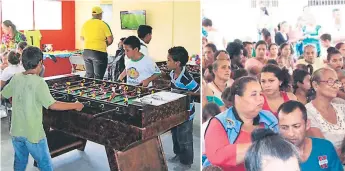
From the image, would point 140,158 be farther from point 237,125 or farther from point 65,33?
point 65,33

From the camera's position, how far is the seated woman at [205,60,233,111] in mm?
2070

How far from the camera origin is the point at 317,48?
186 cm

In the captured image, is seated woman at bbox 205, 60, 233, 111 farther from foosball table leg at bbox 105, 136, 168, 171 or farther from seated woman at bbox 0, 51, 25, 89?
seated woman at bbox 0, 51, 25, 89

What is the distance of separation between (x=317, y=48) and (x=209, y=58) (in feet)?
1.85

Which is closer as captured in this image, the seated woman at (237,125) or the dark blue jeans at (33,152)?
the seated woman at (237,125)

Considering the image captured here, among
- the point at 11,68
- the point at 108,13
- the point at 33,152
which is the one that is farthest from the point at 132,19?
the point at 33,152

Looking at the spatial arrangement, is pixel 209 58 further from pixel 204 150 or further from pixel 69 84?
pixel 69 84

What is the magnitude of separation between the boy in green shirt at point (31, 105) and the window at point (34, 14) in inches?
219

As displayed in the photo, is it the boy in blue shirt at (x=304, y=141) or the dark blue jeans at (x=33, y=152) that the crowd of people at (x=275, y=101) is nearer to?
the boy in blue shirt at (x=304, y=141)

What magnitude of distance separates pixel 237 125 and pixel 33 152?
5.43 ft

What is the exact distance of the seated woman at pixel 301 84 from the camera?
1.91m

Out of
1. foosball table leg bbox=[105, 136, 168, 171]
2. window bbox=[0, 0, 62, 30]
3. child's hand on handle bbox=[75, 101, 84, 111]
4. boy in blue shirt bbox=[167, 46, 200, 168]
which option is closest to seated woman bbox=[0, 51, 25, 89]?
child's hand on handle bbox=[75, 101, 84, 111]

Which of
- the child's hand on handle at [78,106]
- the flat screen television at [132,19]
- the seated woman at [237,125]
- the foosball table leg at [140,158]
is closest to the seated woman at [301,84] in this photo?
the seated woman at [237,125]

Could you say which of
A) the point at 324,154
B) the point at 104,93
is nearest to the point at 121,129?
the point at 104,93
